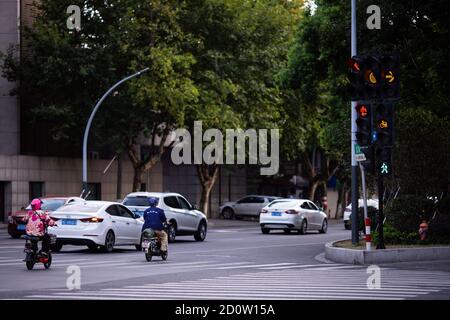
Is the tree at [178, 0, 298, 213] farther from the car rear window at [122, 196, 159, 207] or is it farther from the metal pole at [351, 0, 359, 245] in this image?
the metal pole at [351, 0, 359, 245]

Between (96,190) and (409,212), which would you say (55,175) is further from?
(409,212)

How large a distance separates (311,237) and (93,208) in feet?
49.6

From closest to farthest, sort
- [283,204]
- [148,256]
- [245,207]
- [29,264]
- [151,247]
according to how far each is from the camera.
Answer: [29,264] → [148,256] → [151,247] → [283,204] → [245,207]

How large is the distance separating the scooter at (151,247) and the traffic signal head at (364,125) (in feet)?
18.1

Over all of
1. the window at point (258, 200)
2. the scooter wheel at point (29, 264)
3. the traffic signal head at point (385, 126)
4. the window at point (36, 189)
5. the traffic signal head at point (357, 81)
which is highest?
the traffic signal head at point (357, 81)

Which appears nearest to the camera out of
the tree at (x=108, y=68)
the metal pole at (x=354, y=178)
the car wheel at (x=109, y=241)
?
the metal pole at (x=354, y=178)

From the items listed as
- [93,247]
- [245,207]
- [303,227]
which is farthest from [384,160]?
[245,207]

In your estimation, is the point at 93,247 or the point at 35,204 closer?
the point at 35,204

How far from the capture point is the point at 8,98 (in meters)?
54.3

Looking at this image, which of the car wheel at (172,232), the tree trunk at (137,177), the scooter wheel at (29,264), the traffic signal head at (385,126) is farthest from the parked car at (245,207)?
the scooter wheel at (29,264)

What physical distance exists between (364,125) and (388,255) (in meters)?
3.19

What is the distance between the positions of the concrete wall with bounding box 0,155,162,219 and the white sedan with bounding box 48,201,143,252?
73.3 ft

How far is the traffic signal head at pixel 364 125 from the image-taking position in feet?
87.4

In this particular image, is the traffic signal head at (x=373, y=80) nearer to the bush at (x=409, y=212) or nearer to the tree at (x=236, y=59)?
the bush at (x=409, y=212)
